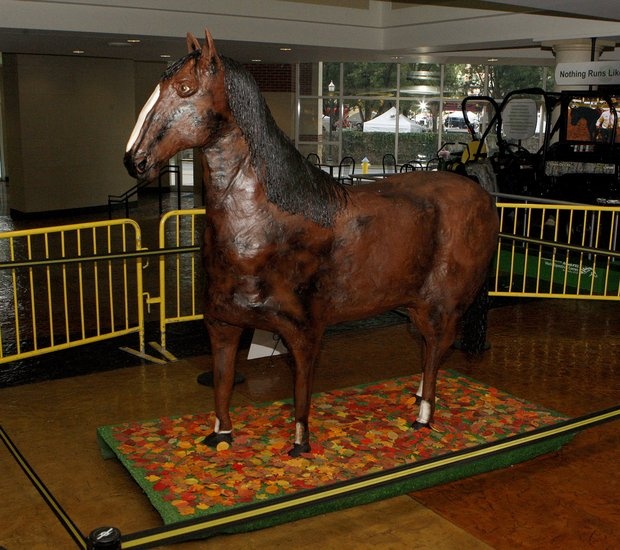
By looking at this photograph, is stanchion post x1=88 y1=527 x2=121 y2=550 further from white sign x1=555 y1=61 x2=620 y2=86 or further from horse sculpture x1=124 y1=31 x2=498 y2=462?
white sign x1=555 y1=61 x2=620 y2=86

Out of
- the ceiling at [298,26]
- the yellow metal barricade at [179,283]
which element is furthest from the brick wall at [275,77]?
the yellow metal barricade at [179,283]

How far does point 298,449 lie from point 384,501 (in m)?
0.53

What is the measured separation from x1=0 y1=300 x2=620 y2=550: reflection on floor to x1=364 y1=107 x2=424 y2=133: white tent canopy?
17.4m

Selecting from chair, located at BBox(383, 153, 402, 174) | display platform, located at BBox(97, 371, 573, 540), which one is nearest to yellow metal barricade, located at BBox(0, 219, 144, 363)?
display platform, located at BBox(97, 371, 573, 540)

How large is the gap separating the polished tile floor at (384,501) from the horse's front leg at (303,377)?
42 cm

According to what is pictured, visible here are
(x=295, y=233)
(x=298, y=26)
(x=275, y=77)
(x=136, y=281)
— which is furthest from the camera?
(x=275, y=77)

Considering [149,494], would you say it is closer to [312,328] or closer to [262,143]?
[312,328]

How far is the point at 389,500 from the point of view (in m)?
4.15

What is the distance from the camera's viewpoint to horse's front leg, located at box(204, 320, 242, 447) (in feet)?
13.1

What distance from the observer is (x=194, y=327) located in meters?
7.74

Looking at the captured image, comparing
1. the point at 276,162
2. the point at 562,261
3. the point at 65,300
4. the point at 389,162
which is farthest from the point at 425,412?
the point at 389,162

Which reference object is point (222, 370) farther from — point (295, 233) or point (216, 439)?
point (295, 233)

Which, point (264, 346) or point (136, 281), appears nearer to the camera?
point (264, 346)

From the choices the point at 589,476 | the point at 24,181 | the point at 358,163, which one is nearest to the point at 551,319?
the point at 589,476
